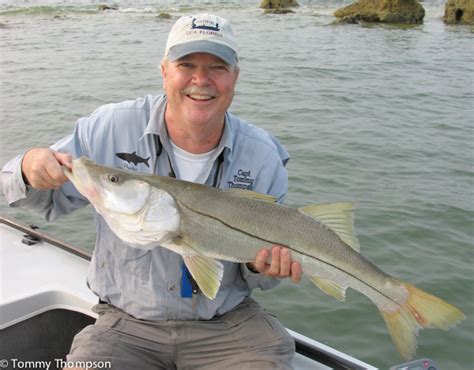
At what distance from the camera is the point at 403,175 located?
8562mm

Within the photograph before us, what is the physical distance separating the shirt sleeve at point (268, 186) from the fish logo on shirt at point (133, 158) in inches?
28.7

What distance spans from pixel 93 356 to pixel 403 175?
21.3 feet

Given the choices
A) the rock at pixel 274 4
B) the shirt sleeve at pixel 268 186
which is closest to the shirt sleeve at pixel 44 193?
the shirt sleeve at pixel 268 186

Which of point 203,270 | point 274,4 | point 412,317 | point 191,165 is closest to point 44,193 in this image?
point 191,165

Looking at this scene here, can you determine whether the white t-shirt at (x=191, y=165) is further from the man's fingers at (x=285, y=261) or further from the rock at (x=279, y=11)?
the rock at (x=279, y=11)

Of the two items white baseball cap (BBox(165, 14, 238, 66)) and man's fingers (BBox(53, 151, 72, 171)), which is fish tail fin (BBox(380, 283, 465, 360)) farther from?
man's fingers (BBox(53, 151, 72, 171))

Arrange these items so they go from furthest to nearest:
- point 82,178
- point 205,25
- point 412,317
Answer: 1. point 205,25
2. point 412,317
3. point 82,178

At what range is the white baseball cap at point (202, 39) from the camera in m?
3.37

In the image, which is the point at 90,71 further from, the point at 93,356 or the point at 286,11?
the point at 286,11

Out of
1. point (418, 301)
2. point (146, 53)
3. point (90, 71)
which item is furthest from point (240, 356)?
point (146, 53)

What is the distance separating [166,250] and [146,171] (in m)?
0.51

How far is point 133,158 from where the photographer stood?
11.3ft

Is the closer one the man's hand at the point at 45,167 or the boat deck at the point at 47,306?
the man's hand at the point at 45,167

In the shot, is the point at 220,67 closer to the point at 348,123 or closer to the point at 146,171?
the point at 146,171
